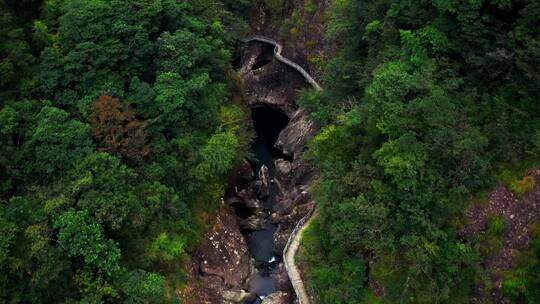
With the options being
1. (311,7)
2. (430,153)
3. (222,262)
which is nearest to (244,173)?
(222,262)

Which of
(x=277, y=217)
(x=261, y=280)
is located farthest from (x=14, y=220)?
(x=277, y=217)

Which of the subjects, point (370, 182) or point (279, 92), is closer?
point (370, 182)

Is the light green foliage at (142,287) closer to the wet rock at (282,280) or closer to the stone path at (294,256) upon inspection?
the stone path at (294,256)

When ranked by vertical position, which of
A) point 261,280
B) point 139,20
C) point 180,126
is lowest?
point 261,280

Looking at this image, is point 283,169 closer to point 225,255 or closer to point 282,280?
point 225,255

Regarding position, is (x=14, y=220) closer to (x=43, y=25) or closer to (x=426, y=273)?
(x=43, y=25)

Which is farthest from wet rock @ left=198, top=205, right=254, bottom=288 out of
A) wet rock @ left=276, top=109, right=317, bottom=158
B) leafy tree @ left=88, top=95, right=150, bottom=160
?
wet rock @ left=276, top=109, right=317, bottom=158
